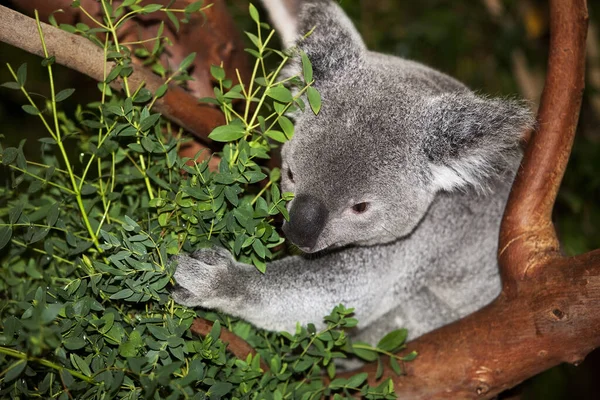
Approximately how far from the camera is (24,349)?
1615 millimetres

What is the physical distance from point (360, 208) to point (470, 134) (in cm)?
49

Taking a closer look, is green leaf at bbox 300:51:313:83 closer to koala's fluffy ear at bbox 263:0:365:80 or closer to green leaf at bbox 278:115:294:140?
green leaf at bbox 278:115:294:140

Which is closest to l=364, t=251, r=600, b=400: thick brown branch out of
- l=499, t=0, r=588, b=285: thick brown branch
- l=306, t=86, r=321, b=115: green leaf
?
l=499, t=0, r=588, b=285: thick brown branch

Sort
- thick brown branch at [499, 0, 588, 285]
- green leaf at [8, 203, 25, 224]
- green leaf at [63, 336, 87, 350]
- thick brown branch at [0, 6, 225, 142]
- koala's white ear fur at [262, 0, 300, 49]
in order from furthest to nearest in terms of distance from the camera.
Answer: koala's white ear fur at [262, 0, 300, 49] → thick brown branch at [499, 0, 588, 285] → thick brown branch at [0, 6, 225, 142] → green leaf at [8, 203, 25, 224] → green leaf at [63, 336, 87, 350]

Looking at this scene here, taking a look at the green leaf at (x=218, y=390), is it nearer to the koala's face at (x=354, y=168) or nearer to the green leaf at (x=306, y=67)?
the koala's face at (x=354, y=168)

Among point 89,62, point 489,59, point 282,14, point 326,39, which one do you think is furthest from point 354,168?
point 489,59

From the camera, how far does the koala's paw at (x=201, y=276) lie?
7.02 feet

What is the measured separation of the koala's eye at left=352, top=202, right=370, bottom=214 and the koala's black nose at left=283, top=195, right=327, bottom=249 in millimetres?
159

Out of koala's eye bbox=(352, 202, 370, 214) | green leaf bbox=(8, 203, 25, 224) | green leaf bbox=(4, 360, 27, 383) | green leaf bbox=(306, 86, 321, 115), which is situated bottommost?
green leaf bbox=(4, 360, 27, 383)

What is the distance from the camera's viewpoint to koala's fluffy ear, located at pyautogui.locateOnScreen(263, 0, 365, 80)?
2391mm

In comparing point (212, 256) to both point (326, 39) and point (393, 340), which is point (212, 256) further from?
point (326, 39)

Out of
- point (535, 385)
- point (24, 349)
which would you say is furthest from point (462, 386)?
point (535, 385)

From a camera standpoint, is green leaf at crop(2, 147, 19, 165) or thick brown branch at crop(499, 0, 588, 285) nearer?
green leaf at crop(2, 147, 19, 165)

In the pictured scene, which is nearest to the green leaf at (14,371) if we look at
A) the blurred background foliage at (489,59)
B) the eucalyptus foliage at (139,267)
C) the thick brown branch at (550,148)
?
the eucalyptus foliage at (139,267)
